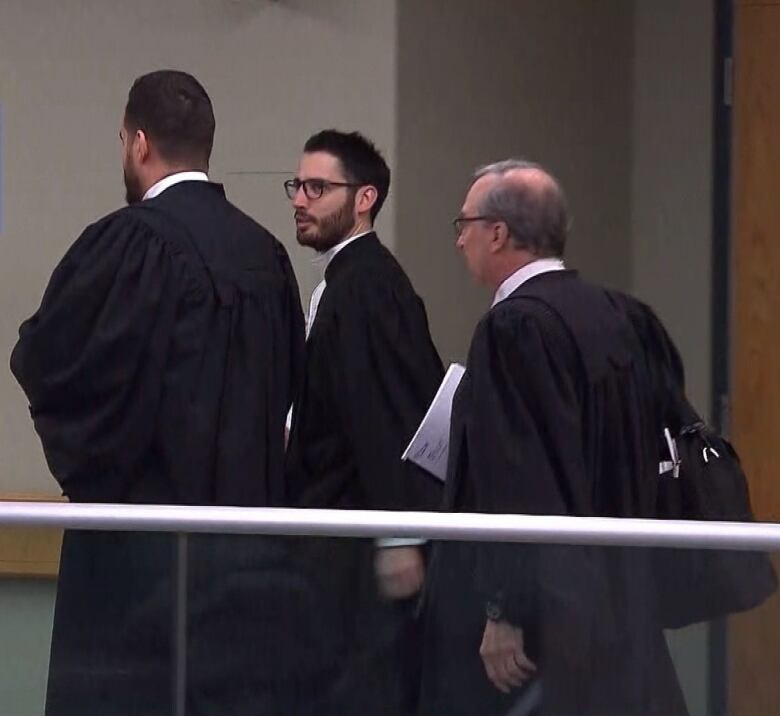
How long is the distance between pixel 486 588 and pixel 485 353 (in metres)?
0.48

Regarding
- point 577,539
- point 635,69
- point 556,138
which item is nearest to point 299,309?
point 577,539

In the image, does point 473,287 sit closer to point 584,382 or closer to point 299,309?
point 299,309

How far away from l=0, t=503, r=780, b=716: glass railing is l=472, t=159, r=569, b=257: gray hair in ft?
2.67

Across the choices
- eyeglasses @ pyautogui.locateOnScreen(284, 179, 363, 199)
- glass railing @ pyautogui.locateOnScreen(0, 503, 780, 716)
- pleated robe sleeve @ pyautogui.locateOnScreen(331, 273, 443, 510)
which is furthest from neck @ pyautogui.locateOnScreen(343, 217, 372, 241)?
glass railing @ pyautogui.locateOnScreen(0, 503, 780, 716)

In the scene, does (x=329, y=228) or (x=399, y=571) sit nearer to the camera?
(x=399, y=571)

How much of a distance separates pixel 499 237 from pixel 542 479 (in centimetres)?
59

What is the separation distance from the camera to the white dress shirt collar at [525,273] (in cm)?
361

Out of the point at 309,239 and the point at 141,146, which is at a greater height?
the point at 141,146

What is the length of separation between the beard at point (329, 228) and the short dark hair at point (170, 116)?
2.03 feet

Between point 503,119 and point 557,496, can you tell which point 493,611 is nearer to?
point 557,496

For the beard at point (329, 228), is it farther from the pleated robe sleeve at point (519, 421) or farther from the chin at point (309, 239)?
the pleated robe sleeve at point (519, 421)

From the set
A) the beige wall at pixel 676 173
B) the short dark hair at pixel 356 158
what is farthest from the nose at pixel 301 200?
the beige wall at pixel 676 173

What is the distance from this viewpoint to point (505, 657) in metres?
3.22

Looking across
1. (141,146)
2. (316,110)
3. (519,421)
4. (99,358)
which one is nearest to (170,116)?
(141,146)
